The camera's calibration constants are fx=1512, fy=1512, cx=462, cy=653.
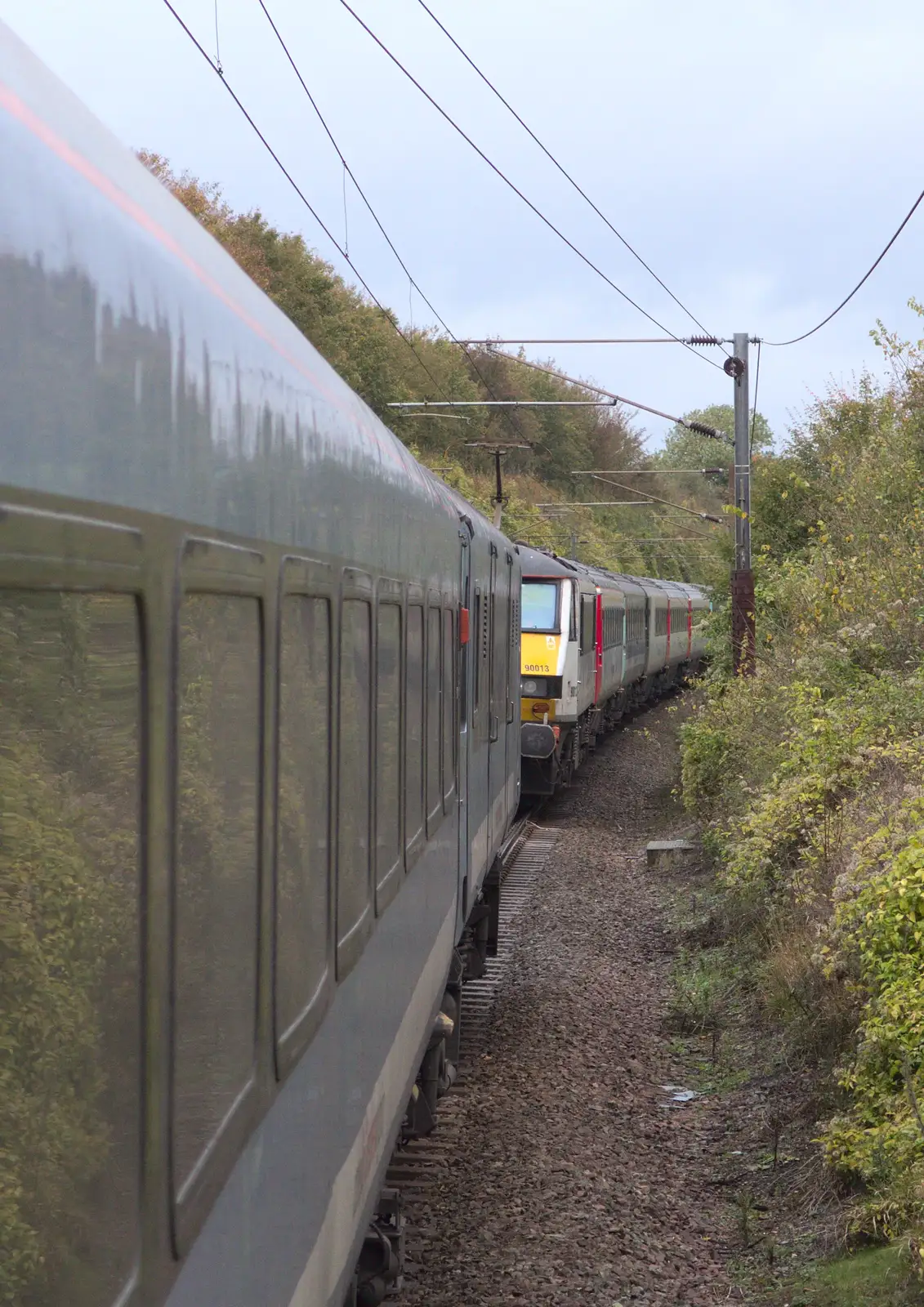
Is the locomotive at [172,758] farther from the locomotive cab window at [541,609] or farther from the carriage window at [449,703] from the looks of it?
the locomotive cab window at [541,609]

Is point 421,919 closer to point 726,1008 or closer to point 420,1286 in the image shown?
point 420,1286

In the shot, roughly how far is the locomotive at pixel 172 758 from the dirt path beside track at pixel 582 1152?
221cm

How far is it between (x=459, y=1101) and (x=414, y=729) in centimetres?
368

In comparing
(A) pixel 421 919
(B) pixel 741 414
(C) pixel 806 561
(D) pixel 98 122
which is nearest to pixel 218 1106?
(D) pixel 98 122

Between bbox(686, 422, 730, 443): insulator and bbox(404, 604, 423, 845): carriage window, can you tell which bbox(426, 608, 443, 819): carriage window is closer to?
bbox(404, 604, 423, 845): carriage window

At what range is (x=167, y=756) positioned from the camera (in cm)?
198

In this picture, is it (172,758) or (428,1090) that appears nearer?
(172,758)

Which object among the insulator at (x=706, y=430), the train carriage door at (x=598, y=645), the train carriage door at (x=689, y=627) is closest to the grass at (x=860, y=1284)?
the insulator at (x=706, y=430)

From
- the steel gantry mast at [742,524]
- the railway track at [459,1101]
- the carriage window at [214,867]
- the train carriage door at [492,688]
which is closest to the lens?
the carriage window at [214,867]

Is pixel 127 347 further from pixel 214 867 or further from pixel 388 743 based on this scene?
pixel 388 743

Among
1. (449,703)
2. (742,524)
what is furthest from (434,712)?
(742,524)

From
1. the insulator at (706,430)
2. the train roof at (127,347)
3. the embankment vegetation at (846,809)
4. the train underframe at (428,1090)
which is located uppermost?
the insulator at (706,430)

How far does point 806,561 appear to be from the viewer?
75.5 feet

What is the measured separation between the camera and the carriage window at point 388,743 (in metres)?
4.43
